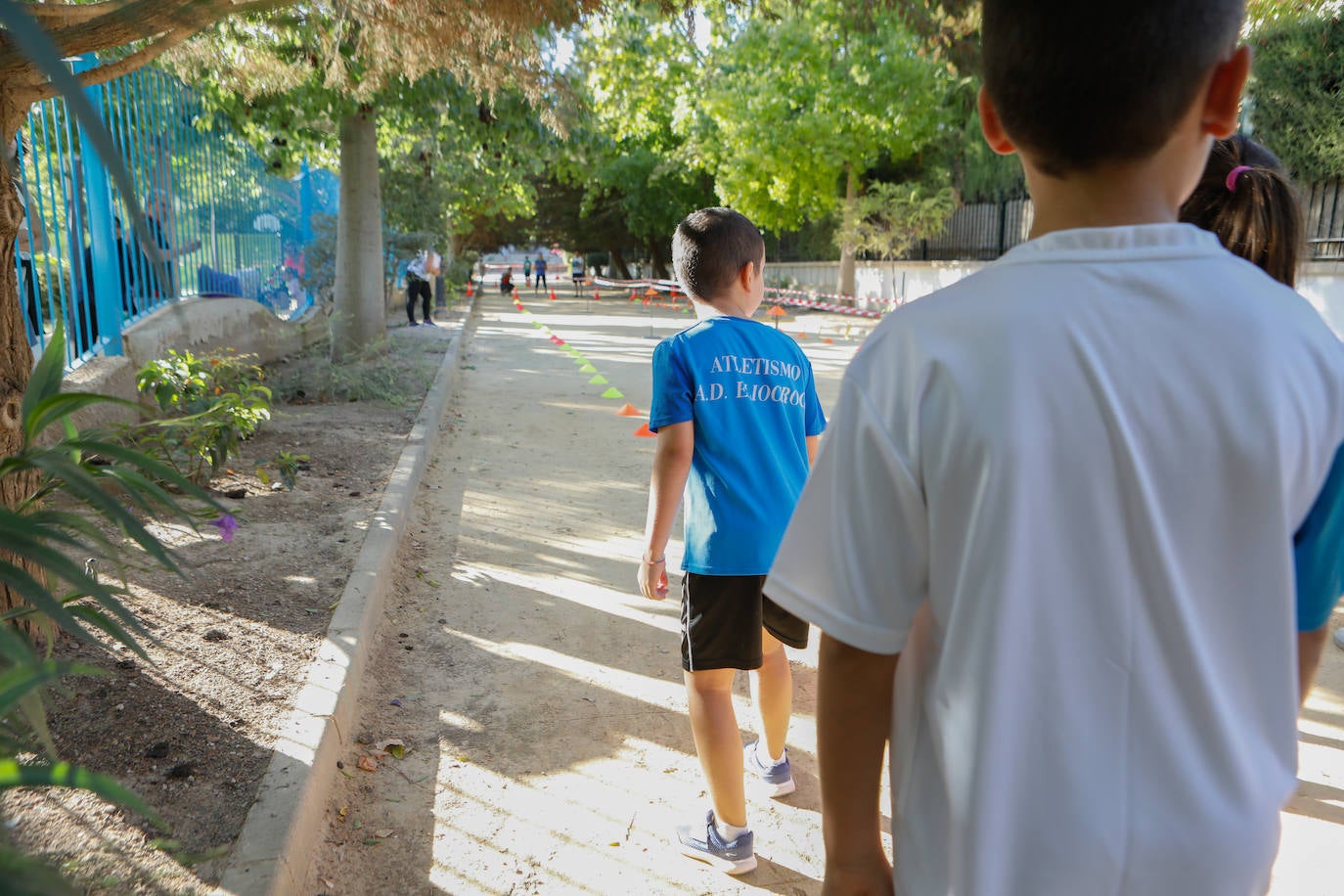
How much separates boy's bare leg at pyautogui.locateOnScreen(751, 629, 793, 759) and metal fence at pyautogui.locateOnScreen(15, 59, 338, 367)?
6.50ft

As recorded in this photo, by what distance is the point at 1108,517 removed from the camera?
106 cm

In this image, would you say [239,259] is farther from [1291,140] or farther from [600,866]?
[1291,140]

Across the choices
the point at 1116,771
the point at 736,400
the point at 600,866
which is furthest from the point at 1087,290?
the point at 600,866

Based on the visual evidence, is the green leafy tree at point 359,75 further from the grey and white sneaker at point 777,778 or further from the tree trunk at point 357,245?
the grey and white sneaker at point 777,778

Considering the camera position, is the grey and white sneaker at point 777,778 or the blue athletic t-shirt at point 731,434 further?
the grey and white sneaker at point 777,778

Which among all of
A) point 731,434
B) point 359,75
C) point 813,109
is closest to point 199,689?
point 731,434

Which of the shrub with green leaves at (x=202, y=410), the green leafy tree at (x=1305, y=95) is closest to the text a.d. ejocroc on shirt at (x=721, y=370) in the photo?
the shrub with green leaves at (x=202, y=410)

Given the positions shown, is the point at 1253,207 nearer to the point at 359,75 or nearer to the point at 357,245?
the point at 359,75

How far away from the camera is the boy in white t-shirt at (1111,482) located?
105cm

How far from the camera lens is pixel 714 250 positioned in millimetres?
2865

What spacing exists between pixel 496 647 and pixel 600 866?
1.62 metres

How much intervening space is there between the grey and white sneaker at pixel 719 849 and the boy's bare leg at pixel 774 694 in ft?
1.22

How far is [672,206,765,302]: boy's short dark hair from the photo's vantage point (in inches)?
113

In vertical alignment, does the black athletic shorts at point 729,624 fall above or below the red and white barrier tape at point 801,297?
below
